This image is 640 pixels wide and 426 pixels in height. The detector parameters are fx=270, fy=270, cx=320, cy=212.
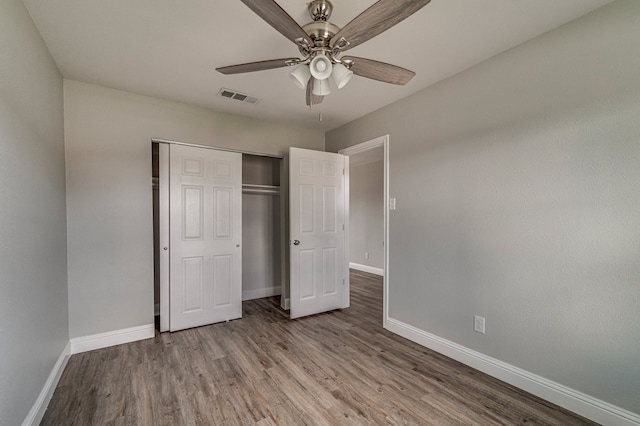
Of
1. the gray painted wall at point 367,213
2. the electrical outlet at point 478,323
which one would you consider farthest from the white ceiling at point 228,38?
the gray painted wall at point 367,213

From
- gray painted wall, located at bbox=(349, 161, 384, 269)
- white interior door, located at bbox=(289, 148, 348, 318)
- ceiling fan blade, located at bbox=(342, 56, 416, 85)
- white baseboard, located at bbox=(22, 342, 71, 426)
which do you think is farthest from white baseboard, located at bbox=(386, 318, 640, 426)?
gray painted wall, located at bbox=(349, 161, 384, 269)

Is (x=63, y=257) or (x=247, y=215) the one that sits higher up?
(x=247, y=215)

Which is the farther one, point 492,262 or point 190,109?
point 190,109

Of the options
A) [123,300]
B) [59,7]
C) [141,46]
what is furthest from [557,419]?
[59,7]

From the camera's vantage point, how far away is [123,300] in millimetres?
2764

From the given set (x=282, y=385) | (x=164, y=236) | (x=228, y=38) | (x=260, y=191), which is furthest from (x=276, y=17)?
(x=260, y=191)

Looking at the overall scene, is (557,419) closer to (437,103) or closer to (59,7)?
(437,103)

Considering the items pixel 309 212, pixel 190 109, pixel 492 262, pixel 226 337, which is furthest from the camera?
pixel 309 212

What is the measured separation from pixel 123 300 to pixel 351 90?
318 centimetres

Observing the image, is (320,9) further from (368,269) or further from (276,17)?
(368,269)

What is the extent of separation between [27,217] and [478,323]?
3.33 meters

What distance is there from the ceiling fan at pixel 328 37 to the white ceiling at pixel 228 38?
291mm

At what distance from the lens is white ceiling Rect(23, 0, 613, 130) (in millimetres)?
1672

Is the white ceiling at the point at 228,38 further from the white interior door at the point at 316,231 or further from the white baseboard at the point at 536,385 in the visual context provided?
the white baseboard at the point at 536,385
